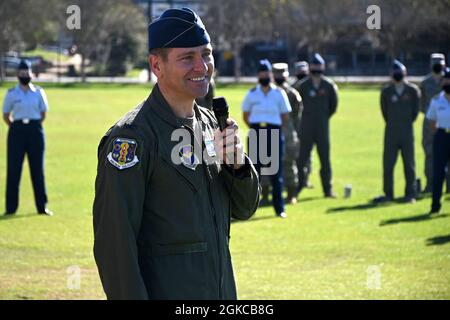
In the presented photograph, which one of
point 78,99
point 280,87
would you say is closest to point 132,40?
point 78,99

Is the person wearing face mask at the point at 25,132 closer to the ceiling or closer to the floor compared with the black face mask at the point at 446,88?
closer to the floor

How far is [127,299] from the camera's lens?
4559 mm

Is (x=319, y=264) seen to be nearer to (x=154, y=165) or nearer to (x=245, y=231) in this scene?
(x=245, y=231)

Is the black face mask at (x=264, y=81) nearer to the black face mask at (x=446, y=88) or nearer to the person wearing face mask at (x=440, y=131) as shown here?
the person wearing face mask at (x=440, y=131)

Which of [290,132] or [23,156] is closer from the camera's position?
[23,156]

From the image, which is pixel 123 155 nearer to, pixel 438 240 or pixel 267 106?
pixel 438 240

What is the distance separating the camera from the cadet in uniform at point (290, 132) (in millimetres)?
17359

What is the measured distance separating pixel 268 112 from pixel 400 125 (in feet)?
9.30

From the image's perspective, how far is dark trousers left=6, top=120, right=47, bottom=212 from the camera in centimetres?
1572

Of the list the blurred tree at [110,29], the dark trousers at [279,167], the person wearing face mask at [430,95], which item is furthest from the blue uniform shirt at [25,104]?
the blurred tree at [110,29]

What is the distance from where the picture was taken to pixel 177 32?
4.87 metres

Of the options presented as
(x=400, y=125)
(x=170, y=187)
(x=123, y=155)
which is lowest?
(x=400, y=125)

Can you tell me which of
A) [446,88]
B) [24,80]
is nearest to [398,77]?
[446,88]

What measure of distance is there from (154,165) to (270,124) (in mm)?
11072
